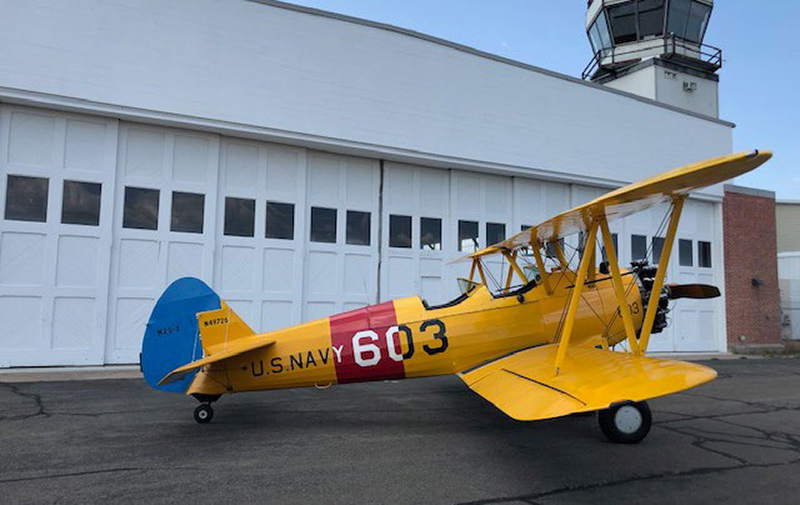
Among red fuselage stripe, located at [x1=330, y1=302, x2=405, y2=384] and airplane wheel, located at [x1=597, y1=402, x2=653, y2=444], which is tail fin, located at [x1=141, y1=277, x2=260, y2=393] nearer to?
red fuselage stripe, located at [x1=330, y1=302, x2=405, y2=384]

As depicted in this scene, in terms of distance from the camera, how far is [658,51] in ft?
75.6

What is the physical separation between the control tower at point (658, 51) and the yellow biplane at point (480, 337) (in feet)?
59.0

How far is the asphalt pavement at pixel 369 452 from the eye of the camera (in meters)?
4.00

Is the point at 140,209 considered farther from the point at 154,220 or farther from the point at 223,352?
the point at 223,352

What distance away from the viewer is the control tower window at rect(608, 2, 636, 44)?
2373cm

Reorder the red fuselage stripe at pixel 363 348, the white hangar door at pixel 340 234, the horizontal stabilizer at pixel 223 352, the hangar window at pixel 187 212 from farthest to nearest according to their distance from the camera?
the white hangar door at pixel 340 234
the hangar window at pixel 187 212
the red fuselage stripe at pixel 363 348
the horizontal stabilizer at pixel 223 352

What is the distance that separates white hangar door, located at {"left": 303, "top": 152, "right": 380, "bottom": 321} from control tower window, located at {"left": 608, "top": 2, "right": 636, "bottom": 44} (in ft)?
59.7

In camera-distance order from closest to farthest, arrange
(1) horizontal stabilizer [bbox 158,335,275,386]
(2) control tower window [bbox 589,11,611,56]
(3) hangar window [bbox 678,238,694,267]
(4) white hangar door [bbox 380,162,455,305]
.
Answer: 1. (1) horizontal stabilizer [bbox 158,335,275,386]
2. (4) white hangar door [bbox 380,162,455,305]
3. (3) hangar window [bbox 678,238,694,267]
4. (2) control tower window [bbox 589,11,611,56]

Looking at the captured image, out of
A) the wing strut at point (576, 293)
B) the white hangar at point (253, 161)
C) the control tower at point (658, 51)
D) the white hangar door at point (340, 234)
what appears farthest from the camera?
the control tower at point (658, 51)

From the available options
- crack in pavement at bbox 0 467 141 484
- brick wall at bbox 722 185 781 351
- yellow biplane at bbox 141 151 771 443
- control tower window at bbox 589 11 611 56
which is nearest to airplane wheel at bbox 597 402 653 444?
yellow biplane at bbox 141 151 771 443

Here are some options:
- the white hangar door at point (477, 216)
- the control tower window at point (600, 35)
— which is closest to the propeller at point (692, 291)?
the white hangar door at point (477, 216)

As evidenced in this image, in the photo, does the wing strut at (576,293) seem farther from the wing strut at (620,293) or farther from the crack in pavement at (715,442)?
the crack in pavement at (715,442)

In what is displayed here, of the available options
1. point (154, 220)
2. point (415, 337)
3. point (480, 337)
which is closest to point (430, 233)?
point (154, 220)

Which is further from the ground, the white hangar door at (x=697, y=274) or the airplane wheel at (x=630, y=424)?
the white hangar door at (x=697, y=274)
